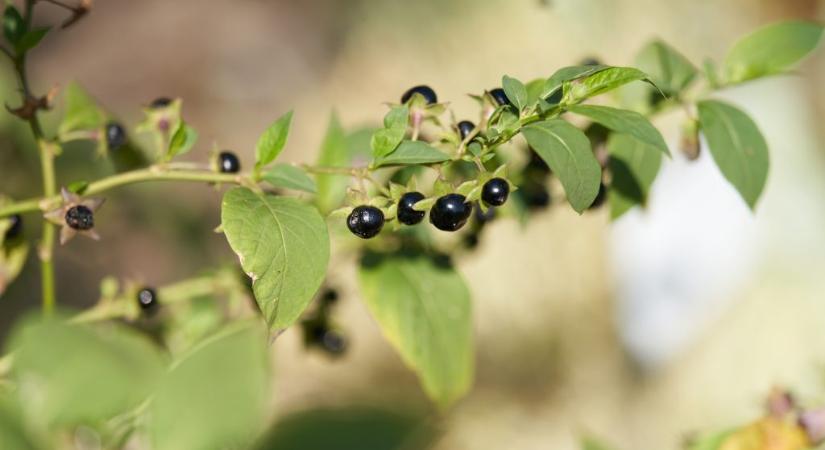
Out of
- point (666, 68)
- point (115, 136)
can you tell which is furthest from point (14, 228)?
point (666, 68)

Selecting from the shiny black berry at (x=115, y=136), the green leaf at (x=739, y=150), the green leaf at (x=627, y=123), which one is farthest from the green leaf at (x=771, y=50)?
the shiny black berry at (x=115, y=136)

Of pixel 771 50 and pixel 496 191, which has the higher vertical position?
pixel 771 50

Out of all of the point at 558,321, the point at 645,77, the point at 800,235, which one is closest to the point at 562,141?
the point at 645,77

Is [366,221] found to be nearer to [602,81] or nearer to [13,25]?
[602,81]

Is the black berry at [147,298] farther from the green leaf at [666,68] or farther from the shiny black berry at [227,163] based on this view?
the green leaf at [666,68]

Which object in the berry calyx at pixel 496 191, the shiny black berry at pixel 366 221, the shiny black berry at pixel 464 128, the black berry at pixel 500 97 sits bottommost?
the shiny black berry at pixel 366 221

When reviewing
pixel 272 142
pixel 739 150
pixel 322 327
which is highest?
pixel 739 150
